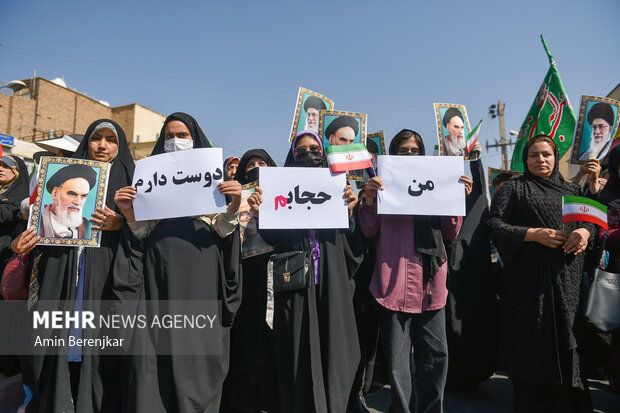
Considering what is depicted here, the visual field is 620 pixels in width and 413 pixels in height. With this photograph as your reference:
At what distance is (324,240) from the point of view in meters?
2.70

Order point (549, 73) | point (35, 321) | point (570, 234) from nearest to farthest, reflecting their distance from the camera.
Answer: point (35, 321) → point (570, 234) → point (549, 73)

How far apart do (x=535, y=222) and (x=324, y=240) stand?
1.52 meters

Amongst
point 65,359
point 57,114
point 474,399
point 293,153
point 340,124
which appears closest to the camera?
point 65,359

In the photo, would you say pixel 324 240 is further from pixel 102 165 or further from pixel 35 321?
pixel 35 321

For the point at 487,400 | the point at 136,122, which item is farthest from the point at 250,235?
the point at 136,122

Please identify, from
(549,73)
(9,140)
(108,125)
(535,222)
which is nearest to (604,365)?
(535,222)

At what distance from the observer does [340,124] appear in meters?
3.36

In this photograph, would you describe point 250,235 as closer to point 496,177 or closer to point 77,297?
point 77,297

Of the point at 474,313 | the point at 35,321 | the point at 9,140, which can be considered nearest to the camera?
the point at 35,321

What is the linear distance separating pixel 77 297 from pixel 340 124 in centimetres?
240

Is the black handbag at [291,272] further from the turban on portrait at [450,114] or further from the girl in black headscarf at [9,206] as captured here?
the girl in black headscarf at [9,206]

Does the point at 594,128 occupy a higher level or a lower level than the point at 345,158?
Answer: higher

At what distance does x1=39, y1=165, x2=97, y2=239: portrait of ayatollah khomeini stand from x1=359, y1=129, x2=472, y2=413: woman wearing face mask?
1896 millimetres

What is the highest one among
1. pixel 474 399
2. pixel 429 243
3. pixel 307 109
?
pixel 307 109
